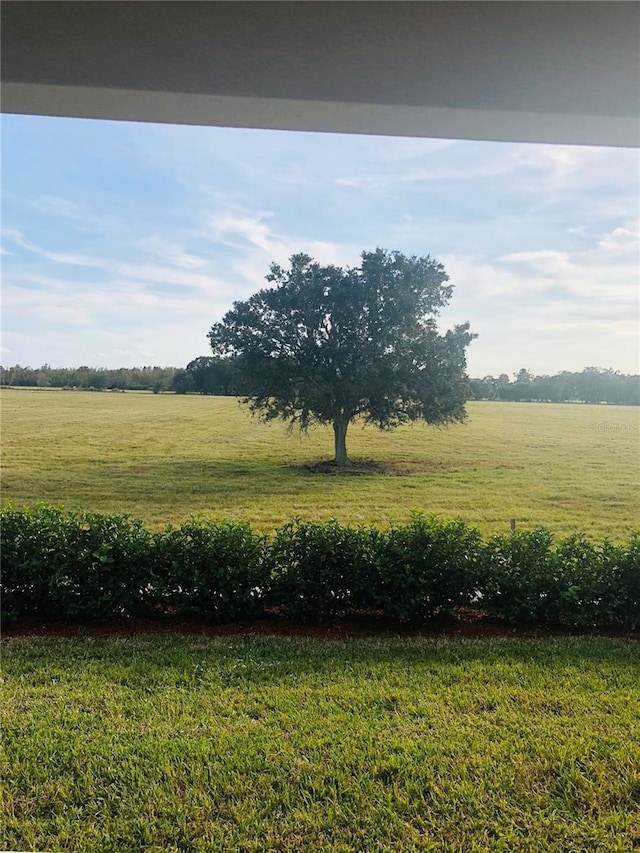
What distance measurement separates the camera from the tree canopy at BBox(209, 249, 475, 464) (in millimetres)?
3213

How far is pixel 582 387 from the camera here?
3.06 meters

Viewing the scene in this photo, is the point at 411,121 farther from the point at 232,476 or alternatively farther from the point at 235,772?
the point at 232,476

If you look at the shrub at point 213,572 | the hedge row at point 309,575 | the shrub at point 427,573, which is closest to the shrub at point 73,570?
the hedge row at point 309,575

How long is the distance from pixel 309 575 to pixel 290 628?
0.74ft

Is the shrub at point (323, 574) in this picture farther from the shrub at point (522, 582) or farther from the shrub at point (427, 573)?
the shrub at point (522, 582)

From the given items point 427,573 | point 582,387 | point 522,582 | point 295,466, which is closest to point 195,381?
point 295,466

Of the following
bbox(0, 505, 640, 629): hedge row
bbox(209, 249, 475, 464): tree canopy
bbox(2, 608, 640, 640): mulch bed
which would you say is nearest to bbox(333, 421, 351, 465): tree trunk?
bbox(209, 249, 475, 464): tree canopy

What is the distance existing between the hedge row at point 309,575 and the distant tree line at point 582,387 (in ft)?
3.03

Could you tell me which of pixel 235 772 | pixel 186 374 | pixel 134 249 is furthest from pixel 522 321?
pixel 235 772

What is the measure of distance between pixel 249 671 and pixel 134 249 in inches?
85.6

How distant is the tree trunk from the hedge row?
3.22 ft

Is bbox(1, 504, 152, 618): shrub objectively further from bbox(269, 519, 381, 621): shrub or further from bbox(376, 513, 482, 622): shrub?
bbox(376, 513, 482, 622): shrub

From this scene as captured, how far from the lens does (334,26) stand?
1.33 meters

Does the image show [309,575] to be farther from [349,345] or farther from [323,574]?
[349,345]
